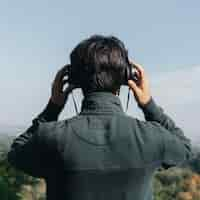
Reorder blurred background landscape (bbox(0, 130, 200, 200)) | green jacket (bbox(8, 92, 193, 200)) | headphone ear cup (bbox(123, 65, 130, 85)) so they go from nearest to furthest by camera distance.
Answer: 1. green jacket (bbox(8, 92, 193, 200))
2. headphone ear cup (bbox(123, 65, 130, 85))
3. blurred background landscape (bbox(0, 130, 200, 200))

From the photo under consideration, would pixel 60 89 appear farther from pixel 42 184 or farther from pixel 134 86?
pixel 42 184

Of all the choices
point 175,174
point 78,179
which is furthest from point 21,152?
point 175,174

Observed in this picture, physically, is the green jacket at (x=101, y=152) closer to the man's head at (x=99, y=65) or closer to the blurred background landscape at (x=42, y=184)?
the man's head at (x=99, y=65)

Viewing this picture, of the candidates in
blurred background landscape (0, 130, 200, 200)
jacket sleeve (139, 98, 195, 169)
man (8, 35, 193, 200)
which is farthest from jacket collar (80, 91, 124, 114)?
blurred background landscape (0, 130, 200, 200)

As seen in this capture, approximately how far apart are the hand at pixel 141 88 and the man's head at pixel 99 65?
0.04 metres

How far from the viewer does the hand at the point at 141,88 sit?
2023 millimetres

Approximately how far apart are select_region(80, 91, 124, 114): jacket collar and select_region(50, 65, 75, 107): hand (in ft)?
0.29

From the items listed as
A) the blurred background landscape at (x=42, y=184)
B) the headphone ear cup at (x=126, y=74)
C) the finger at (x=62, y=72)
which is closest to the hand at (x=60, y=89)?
the finger at (x=62, y=72)

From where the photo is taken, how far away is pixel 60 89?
2059 mm

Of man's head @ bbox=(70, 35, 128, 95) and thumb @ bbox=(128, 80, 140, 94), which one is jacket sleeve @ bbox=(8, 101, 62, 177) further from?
thumb @ bbox=(128, 80, 140, 94)

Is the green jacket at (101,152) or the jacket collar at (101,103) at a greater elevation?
the jacket collar at (101,103)

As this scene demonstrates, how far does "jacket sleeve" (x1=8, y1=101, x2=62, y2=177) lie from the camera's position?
196 cm

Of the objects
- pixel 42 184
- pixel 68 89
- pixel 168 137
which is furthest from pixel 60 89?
pixel 42 184

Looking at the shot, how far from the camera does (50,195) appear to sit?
196 cm
